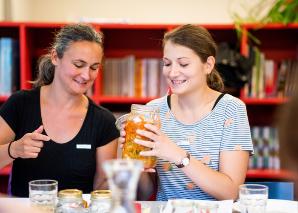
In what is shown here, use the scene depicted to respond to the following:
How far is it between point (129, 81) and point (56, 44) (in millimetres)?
1249

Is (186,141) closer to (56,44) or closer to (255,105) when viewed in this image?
(56,44)

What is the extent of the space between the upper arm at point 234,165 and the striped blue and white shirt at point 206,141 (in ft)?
0.07

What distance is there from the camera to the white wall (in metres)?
3.41

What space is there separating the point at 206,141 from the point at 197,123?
82mm

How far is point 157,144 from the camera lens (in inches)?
61.5

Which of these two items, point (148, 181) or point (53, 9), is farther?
point (53, 9)

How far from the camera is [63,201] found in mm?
1399

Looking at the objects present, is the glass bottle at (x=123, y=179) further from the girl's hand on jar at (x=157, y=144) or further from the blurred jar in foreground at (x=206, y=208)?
the girl's hand on jar at (x=157, y=144)

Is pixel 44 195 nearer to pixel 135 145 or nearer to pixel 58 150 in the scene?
pixel 135 145

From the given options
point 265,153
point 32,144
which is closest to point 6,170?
point 32,144

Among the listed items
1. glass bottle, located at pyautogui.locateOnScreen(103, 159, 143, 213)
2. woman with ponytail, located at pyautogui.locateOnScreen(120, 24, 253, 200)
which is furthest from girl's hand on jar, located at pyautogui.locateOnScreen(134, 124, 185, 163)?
glass bottle, located at pyautogui.locateOnScreen(103, 159, 143, 213)

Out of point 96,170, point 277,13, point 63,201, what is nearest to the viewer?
point 63,201

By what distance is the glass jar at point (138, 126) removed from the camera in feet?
5.08

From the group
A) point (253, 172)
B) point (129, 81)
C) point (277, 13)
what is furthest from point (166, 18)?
point (253, 172)
